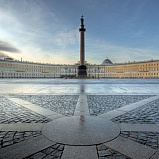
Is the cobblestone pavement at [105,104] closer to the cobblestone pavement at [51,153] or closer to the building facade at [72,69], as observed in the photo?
the cobblestone pavement at [51,153]

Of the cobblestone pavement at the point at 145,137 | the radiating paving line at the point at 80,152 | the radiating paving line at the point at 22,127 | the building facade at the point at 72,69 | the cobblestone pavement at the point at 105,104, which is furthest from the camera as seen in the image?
the building facade at the point at 72,69

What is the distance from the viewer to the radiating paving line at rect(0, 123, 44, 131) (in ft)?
12.4

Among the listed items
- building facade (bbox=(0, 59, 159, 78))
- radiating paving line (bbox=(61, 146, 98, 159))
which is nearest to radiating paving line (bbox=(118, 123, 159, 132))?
radiating paving line (bbox=(61, 146, 98, 159))

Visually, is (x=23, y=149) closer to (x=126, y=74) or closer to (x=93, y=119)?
(x=93, y=119)

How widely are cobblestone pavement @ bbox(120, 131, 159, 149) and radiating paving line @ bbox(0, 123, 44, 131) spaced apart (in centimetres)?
210

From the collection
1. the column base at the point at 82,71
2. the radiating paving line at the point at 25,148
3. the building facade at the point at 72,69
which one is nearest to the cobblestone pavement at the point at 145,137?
the radiating paving line at the point at 25,148

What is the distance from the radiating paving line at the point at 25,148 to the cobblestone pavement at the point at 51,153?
0.32ft

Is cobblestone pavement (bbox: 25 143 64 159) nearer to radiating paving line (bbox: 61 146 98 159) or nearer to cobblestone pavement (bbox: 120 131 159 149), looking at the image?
radiating paving line (bbox: 61 146 98 159)

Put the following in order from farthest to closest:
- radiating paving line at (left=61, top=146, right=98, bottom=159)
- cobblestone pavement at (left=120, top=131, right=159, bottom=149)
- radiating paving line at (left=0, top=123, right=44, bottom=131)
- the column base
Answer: the column base → radiating paving line at (left=0, top=123, right=44, bottom=131) → cobblestone pavement at (left=120, top=131, right=159, bottom=149) → radiating paving line at (left=61, top=146, right=98, bottom=159)

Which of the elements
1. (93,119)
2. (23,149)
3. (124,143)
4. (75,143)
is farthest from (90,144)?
(93,119)

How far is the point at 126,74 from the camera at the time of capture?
108250mm

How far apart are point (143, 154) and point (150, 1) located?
→ 21549 mm

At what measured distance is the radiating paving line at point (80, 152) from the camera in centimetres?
252

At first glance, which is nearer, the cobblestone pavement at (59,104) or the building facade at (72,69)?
the cobblestone pavement at (59,104)
